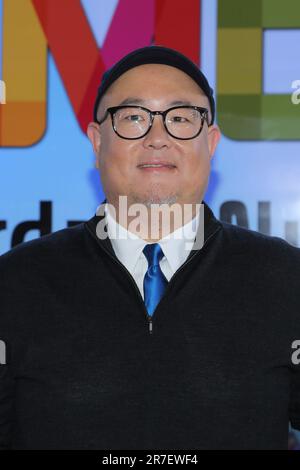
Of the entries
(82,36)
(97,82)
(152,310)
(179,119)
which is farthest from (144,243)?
(82,36)

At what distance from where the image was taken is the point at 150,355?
1038 mm

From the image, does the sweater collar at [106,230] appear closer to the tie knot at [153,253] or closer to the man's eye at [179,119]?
the tie knot at [153,253]

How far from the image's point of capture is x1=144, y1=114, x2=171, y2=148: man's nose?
1.10 metres

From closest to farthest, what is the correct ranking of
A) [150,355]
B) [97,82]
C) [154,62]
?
[150,355] → [154,62] → [97,82]

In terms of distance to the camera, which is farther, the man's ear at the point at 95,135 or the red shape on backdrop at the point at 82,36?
the red shape on backdrop at the point at 82,36

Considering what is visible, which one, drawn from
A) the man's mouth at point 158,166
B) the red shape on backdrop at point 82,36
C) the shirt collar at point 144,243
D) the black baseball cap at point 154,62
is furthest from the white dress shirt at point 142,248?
the red shape on backdrop at point 82,36

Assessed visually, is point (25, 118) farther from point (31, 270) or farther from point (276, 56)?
point (276, 56)

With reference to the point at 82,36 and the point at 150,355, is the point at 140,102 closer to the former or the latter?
the point at 150,355

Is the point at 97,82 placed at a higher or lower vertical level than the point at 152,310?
higher

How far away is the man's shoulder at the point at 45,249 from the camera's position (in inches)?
46.3

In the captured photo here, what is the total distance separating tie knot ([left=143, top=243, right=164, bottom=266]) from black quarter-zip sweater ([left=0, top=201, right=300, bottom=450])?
0.23 ft

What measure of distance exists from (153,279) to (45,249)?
234 mm

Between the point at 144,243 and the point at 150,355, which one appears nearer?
the point at 150,355

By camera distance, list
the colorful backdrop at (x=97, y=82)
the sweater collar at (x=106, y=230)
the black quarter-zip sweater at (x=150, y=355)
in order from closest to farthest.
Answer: the black quarter-zip sweater at (x=150, y=355)
the sweater collar at (x=106, y=230)
the colorful backdrop at (x=97, y=82)
